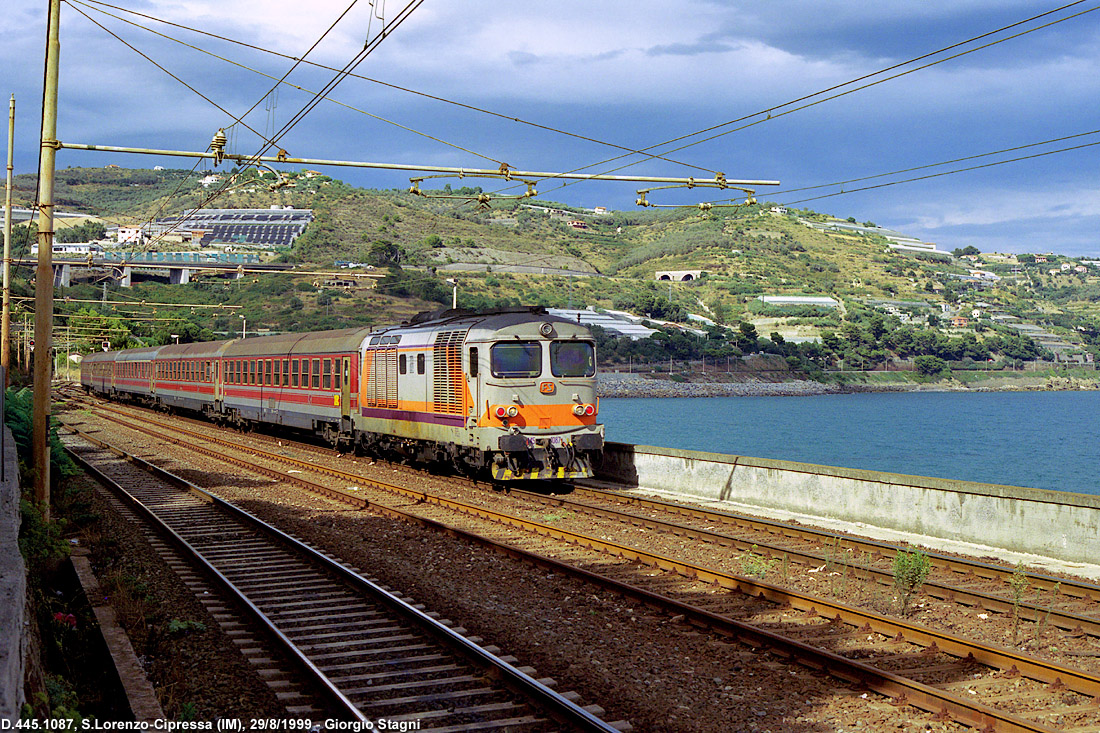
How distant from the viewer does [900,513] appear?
1530cm

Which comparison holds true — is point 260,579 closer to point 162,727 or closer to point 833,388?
point 162,727

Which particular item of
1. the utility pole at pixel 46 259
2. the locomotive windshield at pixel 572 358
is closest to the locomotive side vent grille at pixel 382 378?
the locomotive windshield at pixel 572 358

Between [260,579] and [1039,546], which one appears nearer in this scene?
[260,579]

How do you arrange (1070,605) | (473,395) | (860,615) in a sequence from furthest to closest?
1. (473,395)
2. (1070,605)
3. (860,615)

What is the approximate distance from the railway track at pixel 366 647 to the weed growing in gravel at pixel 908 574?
471cm

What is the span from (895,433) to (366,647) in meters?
91.1

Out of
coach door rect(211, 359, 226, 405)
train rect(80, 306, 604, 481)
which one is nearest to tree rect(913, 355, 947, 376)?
coach door rect(211, 359, 226, 405)

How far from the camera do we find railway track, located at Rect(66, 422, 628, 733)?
709cm

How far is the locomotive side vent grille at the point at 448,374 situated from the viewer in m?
19.4

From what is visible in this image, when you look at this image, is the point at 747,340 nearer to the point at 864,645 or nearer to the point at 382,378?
the point at 382,378

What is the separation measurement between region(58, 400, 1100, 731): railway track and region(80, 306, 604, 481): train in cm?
573

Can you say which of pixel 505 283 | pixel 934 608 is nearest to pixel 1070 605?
pixel 934 608

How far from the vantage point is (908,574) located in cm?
1044

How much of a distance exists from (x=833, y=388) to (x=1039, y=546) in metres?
167
